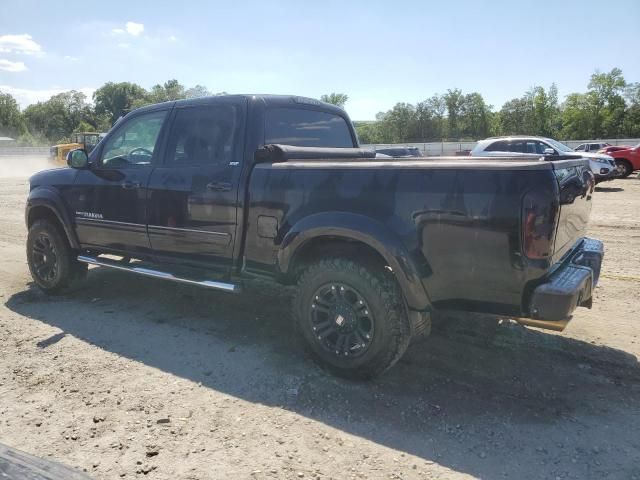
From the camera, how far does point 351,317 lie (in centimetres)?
356

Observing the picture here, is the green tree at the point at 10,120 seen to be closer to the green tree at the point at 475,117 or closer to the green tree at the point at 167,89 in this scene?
the green tree at the point at 167,89

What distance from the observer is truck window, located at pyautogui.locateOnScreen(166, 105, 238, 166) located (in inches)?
170

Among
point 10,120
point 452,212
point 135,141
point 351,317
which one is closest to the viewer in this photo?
point 452,212

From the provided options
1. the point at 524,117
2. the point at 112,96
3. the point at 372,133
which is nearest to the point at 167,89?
the point at 112,96

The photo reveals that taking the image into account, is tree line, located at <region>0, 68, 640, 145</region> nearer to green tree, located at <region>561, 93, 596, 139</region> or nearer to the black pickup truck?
green tree, located at <region>561, 93, 596, 139</region>

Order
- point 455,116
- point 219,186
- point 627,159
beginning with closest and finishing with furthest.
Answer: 1. point 219,186
2. point 627,159
3. point 455,116

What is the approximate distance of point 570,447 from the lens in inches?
111

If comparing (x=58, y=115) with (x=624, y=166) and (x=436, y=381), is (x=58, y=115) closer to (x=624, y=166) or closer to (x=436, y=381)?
(x=624, y=166)

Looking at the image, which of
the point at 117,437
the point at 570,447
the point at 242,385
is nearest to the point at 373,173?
the point at 242,385

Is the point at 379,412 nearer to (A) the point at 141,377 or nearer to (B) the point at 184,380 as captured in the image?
(B) the point at 184,380

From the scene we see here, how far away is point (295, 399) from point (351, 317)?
67cm

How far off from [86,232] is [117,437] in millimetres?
2903

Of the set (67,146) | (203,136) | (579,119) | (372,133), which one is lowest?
(67,146)

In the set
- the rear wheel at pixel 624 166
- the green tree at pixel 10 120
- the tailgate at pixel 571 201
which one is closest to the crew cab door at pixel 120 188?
the tailgate at pixel 571 201
